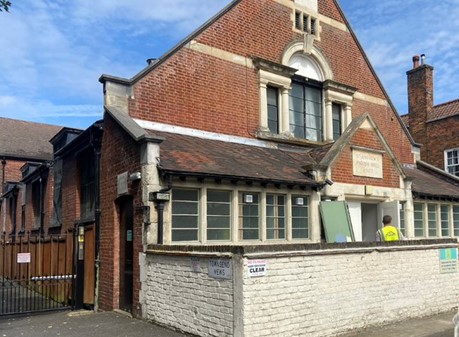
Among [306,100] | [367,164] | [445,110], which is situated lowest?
[367,164]

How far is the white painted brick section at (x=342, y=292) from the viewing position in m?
6.99

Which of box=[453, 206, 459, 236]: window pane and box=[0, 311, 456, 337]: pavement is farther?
box=[453, 206, 459, 236]: window pane

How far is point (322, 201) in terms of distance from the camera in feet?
40.5

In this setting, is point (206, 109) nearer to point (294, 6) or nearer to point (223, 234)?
point (223, 234)

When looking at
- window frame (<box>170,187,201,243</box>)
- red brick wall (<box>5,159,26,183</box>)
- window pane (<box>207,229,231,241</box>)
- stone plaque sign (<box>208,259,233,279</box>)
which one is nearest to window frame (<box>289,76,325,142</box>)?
window pane (<box>207,229,231,241</box>)

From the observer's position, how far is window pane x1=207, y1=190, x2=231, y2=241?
34.3 ft

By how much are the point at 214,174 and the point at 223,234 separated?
62.5 inches

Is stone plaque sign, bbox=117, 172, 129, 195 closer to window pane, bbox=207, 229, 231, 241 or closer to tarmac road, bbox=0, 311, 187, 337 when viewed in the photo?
window pane, bbox=207, 229, 231, 241

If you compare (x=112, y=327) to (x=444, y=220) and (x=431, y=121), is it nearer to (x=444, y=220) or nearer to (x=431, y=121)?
(x=444, y=220)

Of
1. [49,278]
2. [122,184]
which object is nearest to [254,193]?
[122,184]

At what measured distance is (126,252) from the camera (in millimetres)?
10445

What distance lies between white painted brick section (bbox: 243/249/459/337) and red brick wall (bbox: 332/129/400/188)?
3321 mm

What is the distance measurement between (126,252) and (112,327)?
1988 mm

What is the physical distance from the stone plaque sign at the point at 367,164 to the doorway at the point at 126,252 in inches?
253
